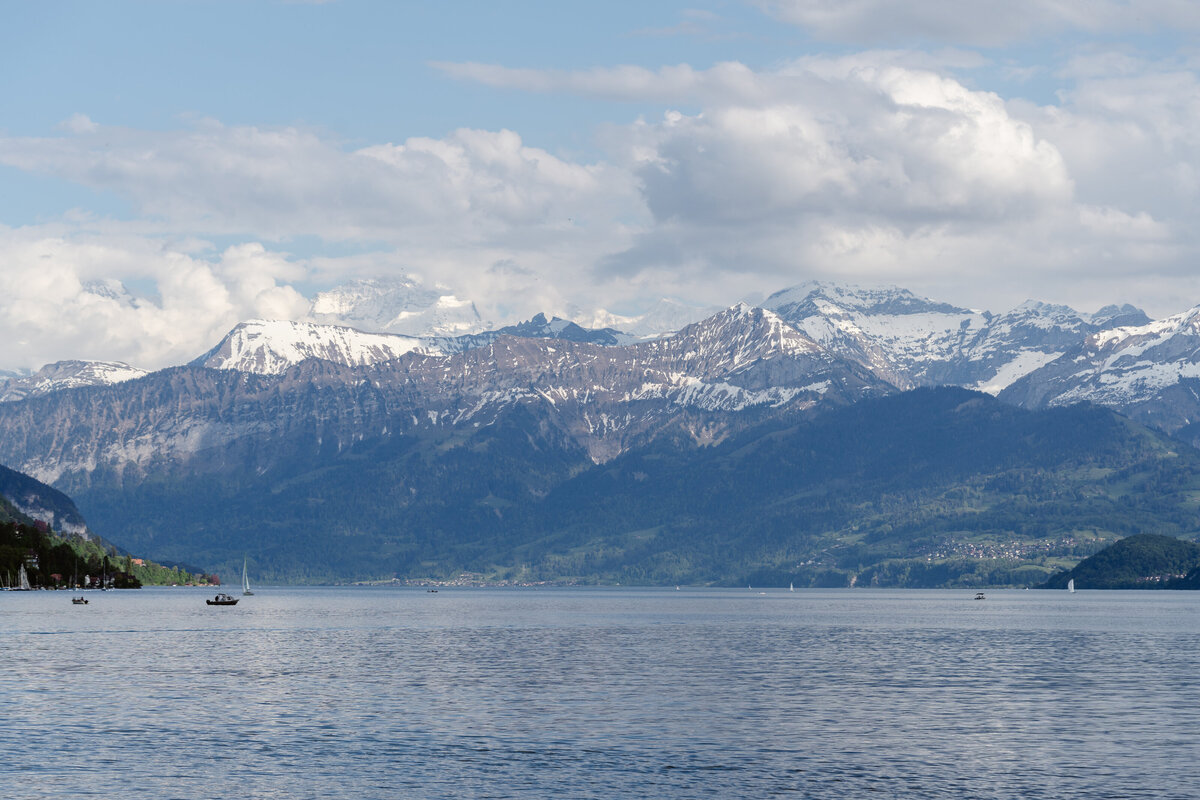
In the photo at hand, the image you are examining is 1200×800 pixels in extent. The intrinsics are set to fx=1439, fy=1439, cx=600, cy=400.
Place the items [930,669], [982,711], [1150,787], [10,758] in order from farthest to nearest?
[930,669], [982,711], [10,758], [1150,787]

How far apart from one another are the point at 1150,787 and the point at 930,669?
267 feet

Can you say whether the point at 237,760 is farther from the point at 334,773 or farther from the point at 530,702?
the point at 530,702

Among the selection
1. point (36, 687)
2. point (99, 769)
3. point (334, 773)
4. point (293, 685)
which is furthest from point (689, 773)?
point (36, 687)

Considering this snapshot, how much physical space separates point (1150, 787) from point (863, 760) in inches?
672

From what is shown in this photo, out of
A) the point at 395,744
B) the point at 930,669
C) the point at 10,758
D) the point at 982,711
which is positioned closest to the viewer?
the point at 10,758

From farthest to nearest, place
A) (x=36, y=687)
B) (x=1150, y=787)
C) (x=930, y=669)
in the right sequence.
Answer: (x=930, y=669) → (x=36, y=687) → (x=1150, y=787)

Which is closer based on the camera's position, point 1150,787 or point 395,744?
point 1150,787

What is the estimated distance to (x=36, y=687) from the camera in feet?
431

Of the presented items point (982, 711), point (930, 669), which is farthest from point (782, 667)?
point (982, 711)

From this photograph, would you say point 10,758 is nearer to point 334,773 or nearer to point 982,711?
point 334,773

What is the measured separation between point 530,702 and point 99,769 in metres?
44.4

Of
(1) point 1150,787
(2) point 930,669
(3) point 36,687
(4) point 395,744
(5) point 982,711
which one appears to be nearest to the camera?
(1) point 1150,787

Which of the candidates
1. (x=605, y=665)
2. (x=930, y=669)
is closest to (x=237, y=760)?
(x=605, y=665)

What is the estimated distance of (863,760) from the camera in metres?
89.8
